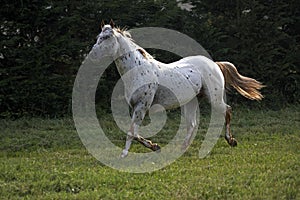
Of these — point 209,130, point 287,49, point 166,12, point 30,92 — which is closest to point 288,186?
point 209,130

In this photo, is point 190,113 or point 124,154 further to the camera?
point 190,113

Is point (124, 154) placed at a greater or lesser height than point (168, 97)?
lesser

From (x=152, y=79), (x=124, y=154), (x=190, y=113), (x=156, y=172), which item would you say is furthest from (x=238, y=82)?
(x=156, y=172)

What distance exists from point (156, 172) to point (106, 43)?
6.27 feet

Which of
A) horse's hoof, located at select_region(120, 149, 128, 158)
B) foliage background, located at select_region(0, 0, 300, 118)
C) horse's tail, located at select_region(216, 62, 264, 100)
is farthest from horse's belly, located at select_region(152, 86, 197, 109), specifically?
foliage background, located at select_region(0, 0, 300, 118)

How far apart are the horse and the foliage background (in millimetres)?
4178

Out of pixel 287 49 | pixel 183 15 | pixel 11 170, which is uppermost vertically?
pixel 11 170

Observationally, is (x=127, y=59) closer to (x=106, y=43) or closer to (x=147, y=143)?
(x=106, y=43)

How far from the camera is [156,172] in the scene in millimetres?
6184

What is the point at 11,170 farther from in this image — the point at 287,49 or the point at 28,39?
the point at 287,49

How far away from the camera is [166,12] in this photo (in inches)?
506

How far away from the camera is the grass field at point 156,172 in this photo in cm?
529

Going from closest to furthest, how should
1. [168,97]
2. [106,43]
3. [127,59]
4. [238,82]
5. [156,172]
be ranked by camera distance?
[156,172]
[106,43]
[127,59]
[168,97]
[238,82]

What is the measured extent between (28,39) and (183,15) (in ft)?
Answer: 13.0
